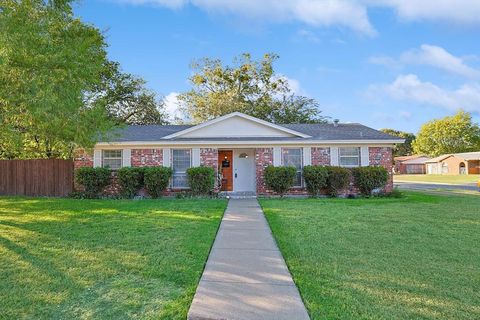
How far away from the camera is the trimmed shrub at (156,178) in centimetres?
1396

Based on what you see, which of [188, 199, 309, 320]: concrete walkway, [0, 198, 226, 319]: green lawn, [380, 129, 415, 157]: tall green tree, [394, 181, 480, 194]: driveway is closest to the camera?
[188, 199, 309, 320]: concrete walkway

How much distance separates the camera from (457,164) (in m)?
51.8

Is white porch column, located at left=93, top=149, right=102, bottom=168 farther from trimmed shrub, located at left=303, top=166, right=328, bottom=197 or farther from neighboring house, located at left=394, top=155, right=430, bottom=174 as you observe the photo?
neighboring house, located at left=394, top=155, right=430, bottom=174

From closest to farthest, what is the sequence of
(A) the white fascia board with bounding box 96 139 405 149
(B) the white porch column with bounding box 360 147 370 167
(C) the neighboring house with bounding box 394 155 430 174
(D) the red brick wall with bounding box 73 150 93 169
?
(A) the white fascia board with bounding box 96 139 405 149 < (D) the red brick wall with bounding box 73 150 93 169 < (B) the white porch column with bounding box 360 147 370 167 < (C) the neighboring house with bounding box 394 155 430 174

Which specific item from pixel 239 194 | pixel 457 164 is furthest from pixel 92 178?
pixel 457 164

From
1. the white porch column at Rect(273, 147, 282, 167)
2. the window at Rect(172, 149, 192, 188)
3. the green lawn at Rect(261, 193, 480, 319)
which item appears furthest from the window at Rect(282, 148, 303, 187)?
the green lawn at Rect(261, 193, 480, 319)

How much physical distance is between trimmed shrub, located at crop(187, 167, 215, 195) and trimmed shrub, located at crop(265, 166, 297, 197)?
2477 mm

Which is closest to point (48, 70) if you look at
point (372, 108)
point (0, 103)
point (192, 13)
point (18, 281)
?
point (0, 103)

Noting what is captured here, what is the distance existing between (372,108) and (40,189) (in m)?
22.6

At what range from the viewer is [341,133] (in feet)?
53.1

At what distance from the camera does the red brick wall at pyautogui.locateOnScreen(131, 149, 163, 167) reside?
49.4 feet

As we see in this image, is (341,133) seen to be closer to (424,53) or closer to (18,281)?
(424,53)

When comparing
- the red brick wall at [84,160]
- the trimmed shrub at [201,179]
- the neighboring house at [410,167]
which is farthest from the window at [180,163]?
the neighboring house at [410,167]

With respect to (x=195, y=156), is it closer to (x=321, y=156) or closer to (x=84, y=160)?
(x=84, y=160)
